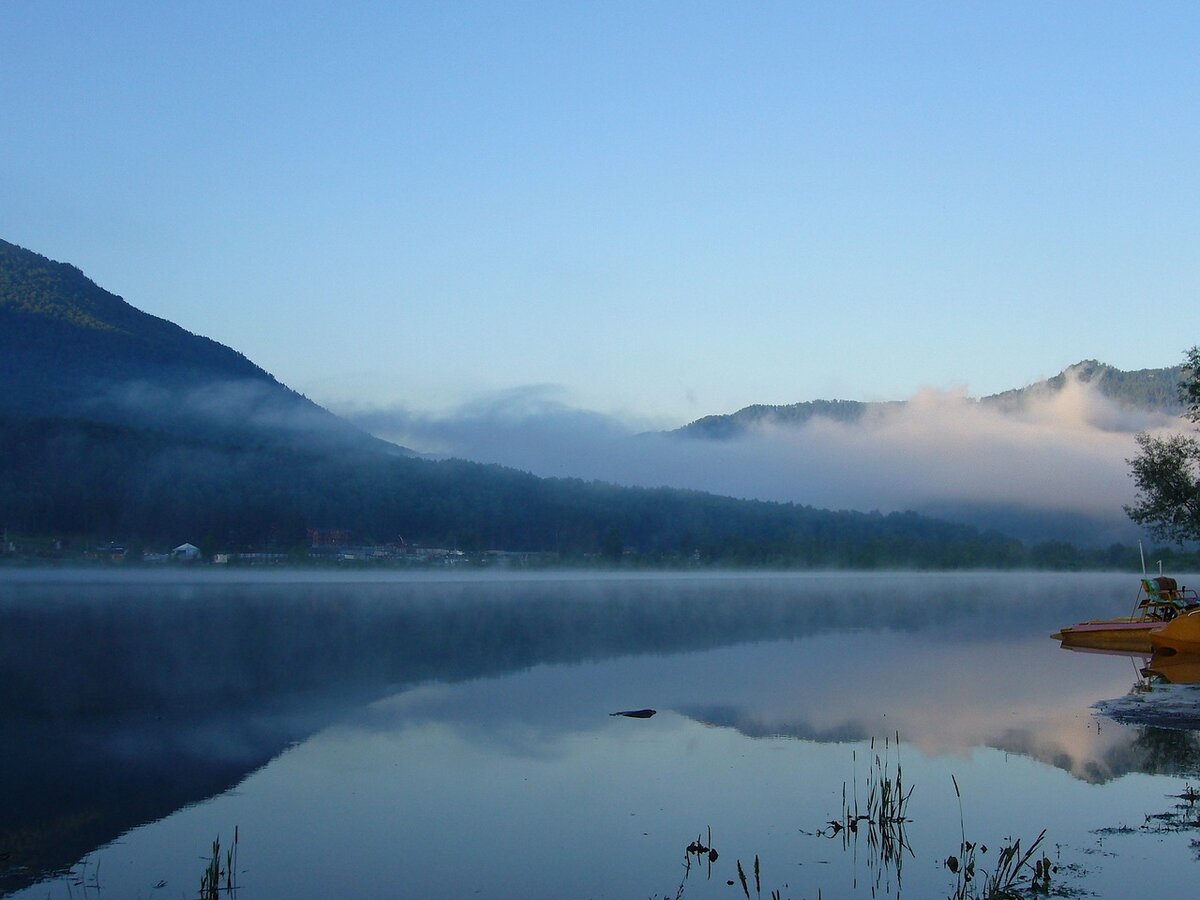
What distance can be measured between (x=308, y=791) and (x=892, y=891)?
8537mm

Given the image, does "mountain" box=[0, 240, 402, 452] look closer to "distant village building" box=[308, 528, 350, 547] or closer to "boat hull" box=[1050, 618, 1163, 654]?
"distant village building" box=[308, 528, 350, 547]

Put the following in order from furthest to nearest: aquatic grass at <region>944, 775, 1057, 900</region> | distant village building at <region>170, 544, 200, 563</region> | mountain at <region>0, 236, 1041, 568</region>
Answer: distant village building at <region>170, 544, 200, 563</region> → mountain at <region>0, 236, 1041, 568</region> → aquatic grass at <region>944, 775, 1057, 900</region>

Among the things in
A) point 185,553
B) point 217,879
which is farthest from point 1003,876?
point 185,553

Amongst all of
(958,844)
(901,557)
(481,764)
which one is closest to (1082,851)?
(958,844)

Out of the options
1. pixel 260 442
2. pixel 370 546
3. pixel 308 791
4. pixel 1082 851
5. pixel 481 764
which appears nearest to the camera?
pixel 1082 851

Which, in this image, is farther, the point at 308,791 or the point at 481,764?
the point at 481,764

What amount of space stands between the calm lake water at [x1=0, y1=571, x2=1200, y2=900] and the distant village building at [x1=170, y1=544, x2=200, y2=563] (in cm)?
9296

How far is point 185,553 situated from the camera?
129 m

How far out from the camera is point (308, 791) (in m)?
15.9

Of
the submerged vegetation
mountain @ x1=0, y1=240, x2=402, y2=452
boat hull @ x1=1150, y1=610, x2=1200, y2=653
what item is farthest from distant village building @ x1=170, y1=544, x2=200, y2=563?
the submerged vegetation

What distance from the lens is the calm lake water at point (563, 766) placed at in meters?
12.0

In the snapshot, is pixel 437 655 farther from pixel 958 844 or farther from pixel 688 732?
pixel 958 844

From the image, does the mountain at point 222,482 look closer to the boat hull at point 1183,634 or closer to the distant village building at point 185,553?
the distant village building at point 185,553

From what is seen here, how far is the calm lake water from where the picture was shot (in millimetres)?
11953
